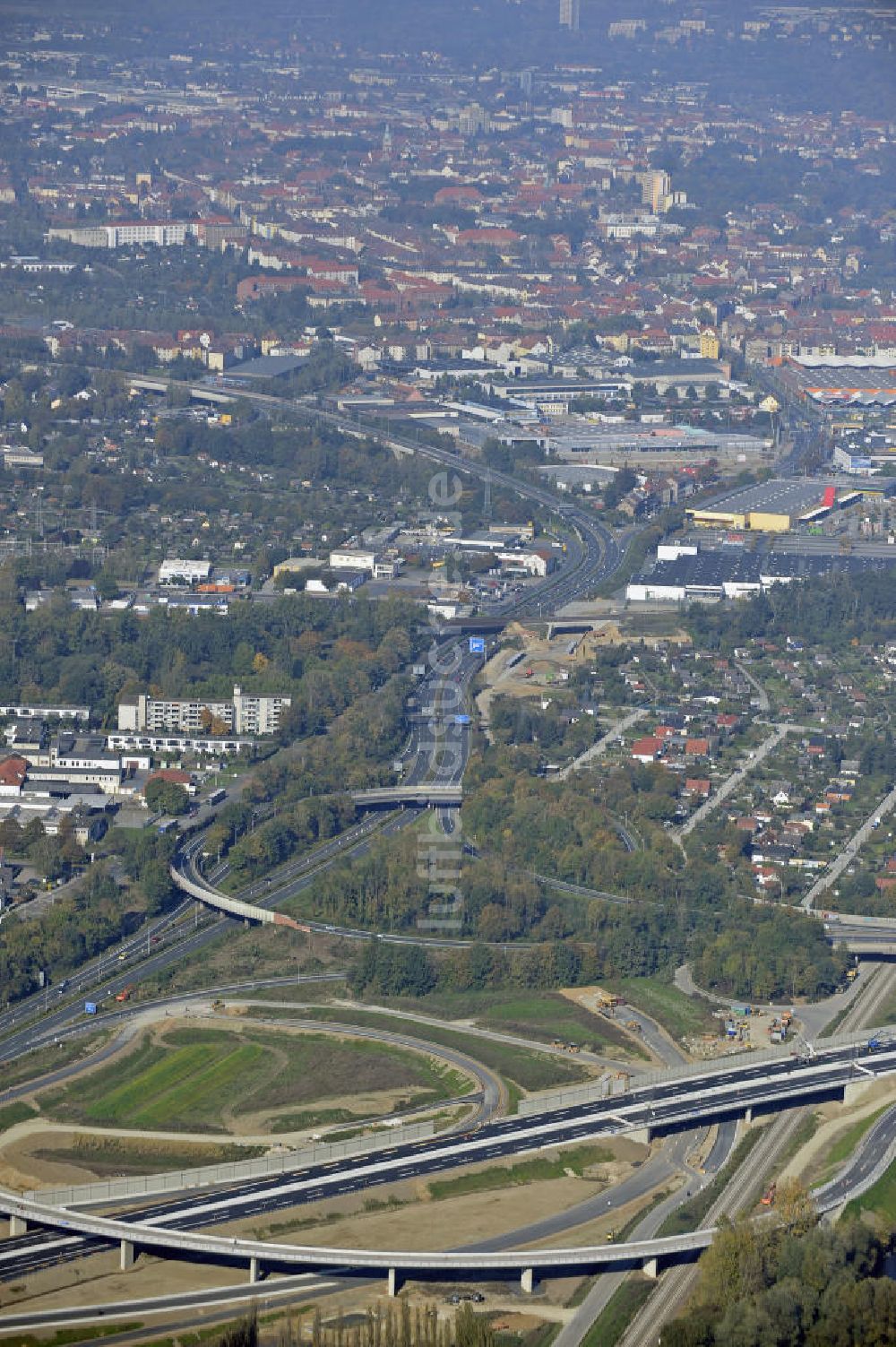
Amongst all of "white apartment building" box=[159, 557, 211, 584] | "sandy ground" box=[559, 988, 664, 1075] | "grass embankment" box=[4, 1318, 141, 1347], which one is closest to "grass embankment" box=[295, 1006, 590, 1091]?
"sandy ground" box=[559, 988, 664, 1075]

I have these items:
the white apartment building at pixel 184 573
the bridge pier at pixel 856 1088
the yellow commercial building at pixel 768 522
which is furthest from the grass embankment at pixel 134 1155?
the yellow commercial building at pixel 768 522

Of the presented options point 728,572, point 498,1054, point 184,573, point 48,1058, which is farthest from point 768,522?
point 48,1058

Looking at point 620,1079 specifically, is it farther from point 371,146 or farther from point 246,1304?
point 371,146

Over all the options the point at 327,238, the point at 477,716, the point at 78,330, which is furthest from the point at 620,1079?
the point at 327,238

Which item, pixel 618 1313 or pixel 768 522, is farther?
pixel 768 522

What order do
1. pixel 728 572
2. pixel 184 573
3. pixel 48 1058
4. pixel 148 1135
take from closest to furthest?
1. pixel 148 1135
2. pixel 48 1058
3. pixel 184 573
4. pixel 728 572

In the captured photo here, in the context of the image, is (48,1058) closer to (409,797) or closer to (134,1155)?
(134,1155)
